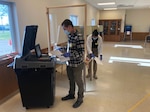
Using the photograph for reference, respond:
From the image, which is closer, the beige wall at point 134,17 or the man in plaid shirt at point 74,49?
the man in plaid shirt at point 74,49

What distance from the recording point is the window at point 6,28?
2.70 metres

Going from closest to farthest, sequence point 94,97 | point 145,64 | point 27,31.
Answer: point 27,31, point 94,97, point 145,64

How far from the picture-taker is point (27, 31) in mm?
2080

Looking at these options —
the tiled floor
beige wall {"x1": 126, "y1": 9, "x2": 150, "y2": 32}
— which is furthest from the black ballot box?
beige wall {"x1": 126, "y1": 9, "x2": 150, "y2": 32}

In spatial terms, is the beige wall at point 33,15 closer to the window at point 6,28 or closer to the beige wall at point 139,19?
the window at point 6,28

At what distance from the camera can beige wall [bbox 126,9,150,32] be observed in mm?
11023

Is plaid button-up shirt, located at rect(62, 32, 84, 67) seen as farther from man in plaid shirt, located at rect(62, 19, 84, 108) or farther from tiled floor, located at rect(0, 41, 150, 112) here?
tiled floor, located at rect(0, 41, 150, 112)

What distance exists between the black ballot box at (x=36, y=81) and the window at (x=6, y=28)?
953 millimetres

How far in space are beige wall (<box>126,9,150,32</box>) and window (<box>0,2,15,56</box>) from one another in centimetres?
1062

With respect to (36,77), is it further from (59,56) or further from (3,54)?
(3,54)

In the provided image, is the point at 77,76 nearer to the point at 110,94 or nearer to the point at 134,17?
the point at 110,94

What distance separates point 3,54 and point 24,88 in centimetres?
102

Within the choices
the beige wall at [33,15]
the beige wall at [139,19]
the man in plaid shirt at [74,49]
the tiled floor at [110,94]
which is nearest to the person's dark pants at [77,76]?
the man in plaid shirt at [74,49]

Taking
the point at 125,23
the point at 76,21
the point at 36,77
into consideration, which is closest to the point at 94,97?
the point at 36,77
